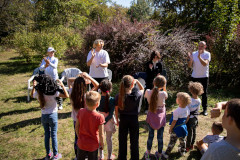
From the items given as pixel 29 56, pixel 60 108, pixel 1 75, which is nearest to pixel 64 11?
pixel 29 56

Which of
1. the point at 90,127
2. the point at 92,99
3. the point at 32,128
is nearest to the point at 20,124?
the point at 32,128

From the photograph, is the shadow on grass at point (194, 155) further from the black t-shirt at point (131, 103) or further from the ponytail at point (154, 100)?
the black t-shirt at point (131, 103)

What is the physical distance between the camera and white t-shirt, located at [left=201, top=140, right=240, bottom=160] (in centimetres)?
117

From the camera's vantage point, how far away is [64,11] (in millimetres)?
17625

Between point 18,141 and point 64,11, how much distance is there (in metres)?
16.4

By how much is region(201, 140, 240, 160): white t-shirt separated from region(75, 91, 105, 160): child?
1464 mm

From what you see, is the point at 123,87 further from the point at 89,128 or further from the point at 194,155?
the point at 194,155

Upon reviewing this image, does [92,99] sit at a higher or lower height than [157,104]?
higher

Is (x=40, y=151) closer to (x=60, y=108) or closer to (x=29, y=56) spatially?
(x=60, y=108)

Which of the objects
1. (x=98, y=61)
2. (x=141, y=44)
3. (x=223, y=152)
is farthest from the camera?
(x=141, y=44)

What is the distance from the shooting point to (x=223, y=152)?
3.88 ft

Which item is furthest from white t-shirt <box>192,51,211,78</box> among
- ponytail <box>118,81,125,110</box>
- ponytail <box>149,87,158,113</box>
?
ponytail <box>118,81,125,110</box>

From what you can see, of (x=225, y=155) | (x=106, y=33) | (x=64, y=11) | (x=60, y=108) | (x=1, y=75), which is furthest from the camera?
(x=64, y=11)

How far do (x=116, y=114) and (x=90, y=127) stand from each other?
2.25 feet
